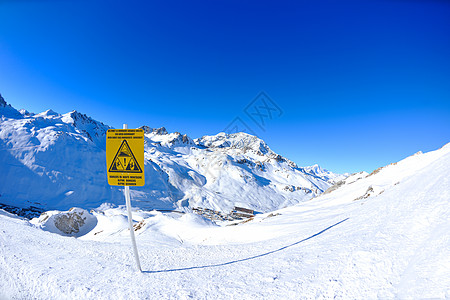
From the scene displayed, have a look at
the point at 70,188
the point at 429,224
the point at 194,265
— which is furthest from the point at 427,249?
the point at 70,188

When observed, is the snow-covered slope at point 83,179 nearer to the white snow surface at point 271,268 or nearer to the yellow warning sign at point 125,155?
the white snow surface at point 271,268

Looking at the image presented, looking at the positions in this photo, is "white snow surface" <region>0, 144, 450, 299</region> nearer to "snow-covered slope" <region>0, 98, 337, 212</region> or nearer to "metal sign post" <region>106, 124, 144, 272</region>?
"metal sign post" <region>106, 124, 144, 272</region>

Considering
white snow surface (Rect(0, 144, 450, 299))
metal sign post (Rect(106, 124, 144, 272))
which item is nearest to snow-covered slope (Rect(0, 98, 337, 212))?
white snow surface (Rect(0, 144, 450, 299))

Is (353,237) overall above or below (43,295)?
below

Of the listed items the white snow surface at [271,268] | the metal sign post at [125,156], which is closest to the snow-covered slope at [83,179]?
the white snow surface at [271,268]

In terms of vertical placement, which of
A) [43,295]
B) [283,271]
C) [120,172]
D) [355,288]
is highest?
[120,172]

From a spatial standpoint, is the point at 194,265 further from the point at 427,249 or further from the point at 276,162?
the point at 276,162

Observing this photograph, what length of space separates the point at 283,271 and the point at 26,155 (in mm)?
105159

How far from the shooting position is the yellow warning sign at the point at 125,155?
3.48 m

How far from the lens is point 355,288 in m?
2.52

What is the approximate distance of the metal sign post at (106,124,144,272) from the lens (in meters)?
3.47

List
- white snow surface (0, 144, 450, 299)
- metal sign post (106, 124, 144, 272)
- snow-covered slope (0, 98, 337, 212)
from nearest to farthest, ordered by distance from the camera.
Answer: white snow surface (0, 144, 450, 299) < metal sign post (106, 124, 144, 272) < snow-covered slope (0, 98, 337, 212)

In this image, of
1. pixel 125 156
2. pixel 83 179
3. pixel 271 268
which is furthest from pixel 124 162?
pixel 83 179

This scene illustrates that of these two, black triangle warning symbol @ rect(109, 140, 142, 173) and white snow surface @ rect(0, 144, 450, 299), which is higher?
black triangle warning symbol @ rect(109, 140, 142, 173)
